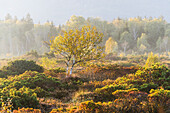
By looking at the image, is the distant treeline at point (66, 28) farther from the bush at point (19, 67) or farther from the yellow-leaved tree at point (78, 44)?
the yellow-leaved tree at point (78, 44)

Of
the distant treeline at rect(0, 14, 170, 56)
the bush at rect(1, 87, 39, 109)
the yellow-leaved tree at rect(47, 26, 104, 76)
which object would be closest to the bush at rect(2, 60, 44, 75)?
the yellow-leaved tree at rect(47, 26, 104, 76)

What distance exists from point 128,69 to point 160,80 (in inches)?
185

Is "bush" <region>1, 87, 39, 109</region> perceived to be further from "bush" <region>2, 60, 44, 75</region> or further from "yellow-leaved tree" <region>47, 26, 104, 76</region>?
"bush" <region>2, 60, 44, 75</region>

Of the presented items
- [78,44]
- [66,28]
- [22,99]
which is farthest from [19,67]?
[66,28]

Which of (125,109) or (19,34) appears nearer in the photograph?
(125,109)

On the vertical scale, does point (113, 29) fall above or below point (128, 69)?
above

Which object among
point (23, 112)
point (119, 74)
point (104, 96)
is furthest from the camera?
point (119, 74)

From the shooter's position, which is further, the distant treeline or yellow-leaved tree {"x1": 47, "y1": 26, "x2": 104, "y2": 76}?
the distant treeline

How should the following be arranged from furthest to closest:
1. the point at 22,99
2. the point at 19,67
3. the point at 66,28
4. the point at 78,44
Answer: the point at 66,28, the point at 19,67, the point at 78,44, the point at 22,99

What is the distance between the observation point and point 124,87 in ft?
27.3

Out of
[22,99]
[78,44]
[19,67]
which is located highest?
[78,44]

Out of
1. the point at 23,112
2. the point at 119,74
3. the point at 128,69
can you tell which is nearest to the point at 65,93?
the point at 23,112

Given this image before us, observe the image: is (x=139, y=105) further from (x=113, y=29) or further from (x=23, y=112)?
(x=113, y=29)

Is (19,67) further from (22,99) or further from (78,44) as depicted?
(22,99)
